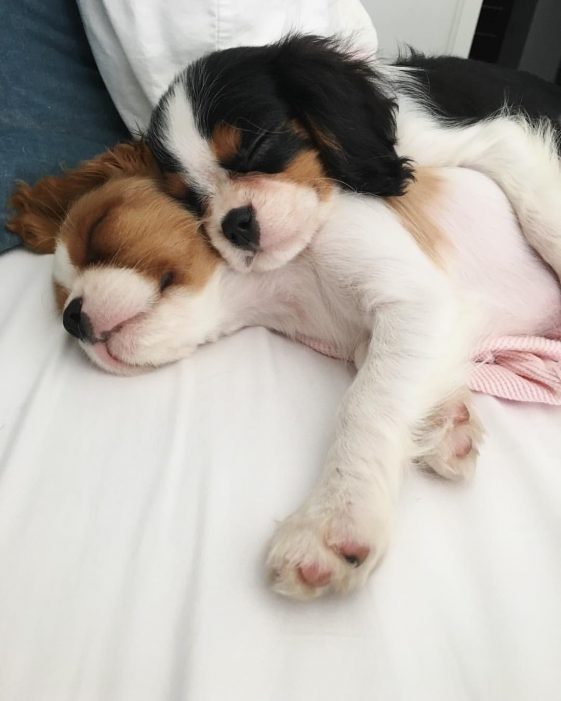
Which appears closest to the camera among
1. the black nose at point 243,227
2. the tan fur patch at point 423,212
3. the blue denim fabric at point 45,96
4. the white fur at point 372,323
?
the white fur at point 372,323

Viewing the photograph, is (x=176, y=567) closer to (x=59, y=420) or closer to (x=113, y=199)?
(x=59, y=420)

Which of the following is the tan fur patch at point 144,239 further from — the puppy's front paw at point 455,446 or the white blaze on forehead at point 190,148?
the puppy's front paw at point 455,446

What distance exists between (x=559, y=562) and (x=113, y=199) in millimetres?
941

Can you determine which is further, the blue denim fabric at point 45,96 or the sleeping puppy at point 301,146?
the blue denim fabric at point 45,96

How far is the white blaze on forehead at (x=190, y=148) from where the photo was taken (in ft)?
3.67

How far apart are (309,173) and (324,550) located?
0.66 m

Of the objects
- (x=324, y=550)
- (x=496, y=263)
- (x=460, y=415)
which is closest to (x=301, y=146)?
(x=496, y=263)

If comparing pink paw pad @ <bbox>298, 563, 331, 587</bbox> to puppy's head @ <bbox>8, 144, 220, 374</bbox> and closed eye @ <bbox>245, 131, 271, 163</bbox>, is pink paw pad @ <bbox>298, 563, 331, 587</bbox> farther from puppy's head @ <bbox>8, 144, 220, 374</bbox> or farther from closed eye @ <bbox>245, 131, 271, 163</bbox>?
closed eye @ <bbox>245, 131, 271, 163</bbox>

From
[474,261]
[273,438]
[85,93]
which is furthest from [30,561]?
[85,93]

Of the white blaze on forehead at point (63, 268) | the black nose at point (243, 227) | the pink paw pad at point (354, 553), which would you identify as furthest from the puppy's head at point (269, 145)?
the pink paw pad at point (354, 553)

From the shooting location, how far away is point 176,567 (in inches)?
29.6

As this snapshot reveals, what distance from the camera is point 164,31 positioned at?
4.60 ft

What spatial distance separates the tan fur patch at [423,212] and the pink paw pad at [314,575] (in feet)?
2.13

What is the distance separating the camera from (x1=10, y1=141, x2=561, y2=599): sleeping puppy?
0.93 m
